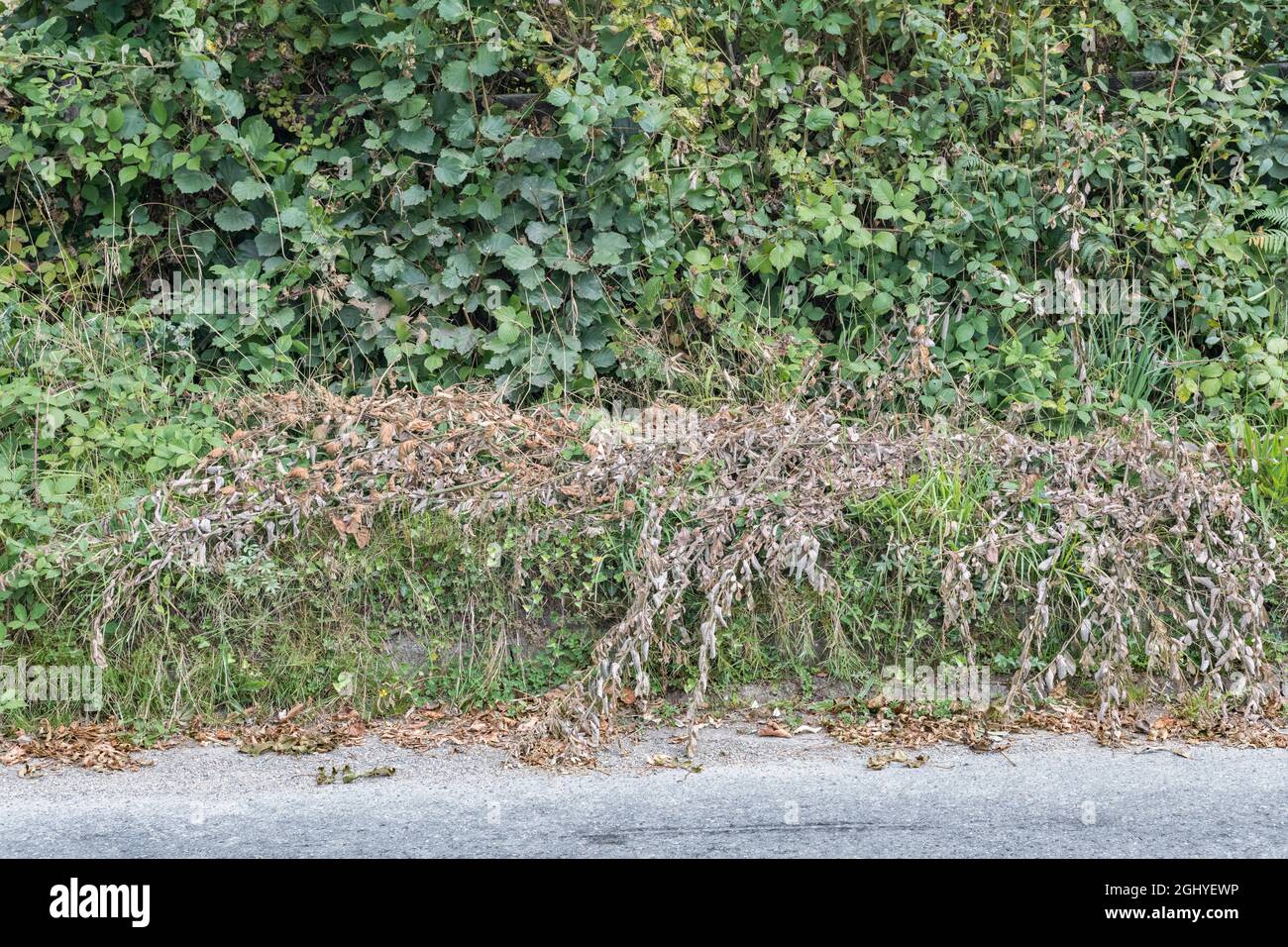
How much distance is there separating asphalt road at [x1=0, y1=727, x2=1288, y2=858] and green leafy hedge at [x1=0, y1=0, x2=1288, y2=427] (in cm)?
235

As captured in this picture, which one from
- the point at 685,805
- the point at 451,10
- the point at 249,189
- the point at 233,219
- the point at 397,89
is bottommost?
the point at 685,805

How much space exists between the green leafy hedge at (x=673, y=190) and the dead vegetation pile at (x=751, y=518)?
801 millimetres

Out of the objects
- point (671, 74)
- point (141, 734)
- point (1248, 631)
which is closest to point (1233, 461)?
point (1248, 631)

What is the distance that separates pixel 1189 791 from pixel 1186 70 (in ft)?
13.8

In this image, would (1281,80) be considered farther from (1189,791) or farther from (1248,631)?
(1189,791)

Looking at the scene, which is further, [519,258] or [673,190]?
[673,190]

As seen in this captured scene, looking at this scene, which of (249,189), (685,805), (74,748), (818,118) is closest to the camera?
(685,805)

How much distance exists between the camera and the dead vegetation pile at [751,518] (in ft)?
15.8

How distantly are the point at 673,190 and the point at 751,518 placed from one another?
6.94 ft

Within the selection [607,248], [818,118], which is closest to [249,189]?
[607,248]

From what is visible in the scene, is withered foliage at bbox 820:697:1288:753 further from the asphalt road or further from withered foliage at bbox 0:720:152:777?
withered foliage at bbox 0:720:152:777

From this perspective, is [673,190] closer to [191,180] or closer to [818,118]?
[818,118]

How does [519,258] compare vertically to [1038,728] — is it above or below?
above

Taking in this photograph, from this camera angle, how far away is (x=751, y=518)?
5086mm
